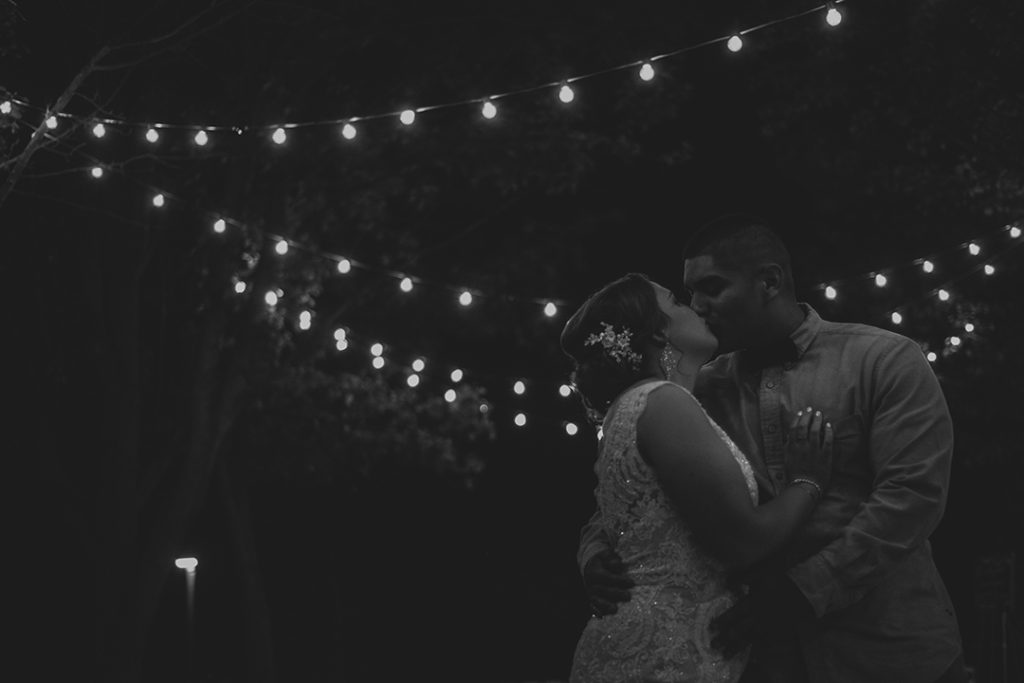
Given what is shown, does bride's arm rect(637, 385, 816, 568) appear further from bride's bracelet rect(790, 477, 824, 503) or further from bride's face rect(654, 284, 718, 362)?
bride's face rect(654, 284, 718, 362)

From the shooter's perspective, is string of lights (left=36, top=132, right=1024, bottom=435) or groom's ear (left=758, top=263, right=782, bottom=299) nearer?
groom's ear (left=758, top=263, right=782, bottom=299)

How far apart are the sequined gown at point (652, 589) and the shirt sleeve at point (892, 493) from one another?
22 centimetres

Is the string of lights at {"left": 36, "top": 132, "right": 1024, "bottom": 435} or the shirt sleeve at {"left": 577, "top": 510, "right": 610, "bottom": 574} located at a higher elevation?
the string of lights at {"left": 36, "top": 132, "right": 1024, "bottom": 435}

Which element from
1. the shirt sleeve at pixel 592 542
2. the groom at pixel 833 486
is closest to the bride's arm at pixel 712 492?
the groom at pixel 833 486

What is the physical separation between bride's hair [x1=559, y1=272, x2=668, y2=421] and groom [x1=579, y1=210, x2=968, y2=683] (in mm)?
258

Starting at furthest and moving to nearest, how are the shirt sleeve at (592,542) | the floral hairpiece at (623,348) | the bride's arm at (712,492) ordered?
the shirt sleeve at (592,542) < the floral hairpiece at (623,348) < the bride's arm at (712,492)

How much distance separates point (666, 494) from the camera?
347 cm

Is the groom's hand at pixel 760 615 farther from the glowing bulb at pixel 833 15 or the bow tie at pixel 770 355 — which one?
the glowing bulb at pixel 833 15

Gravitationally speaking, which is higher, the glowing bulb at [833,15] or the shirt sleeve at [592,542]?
the glowing bulb at [833,15]

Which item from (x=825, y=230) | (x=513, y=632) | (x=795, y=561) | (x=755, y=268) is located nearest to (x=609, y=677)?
(x=795, y=561)

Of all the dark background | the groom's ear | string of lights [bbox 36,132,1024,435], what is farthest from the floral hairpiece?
string of lights [bbox 36,132,1024,435]

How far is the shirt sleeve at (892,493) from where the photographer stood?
3.41 m

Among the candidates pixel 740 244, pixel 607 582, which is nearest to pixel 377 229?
pixel 740 244

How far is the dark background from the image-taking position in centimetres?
1200
